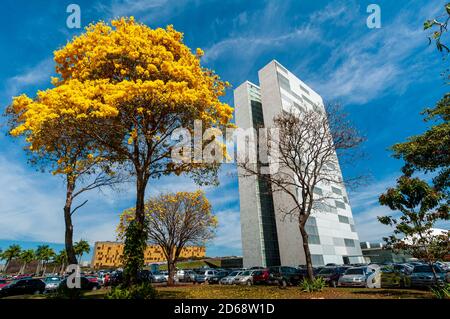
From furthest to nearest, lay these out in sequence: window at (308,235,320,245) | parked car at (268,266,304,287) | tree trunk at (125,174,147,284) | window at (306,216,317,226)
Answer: window at (306,216,317,226), window at (308,235,320,245), parked car at (268,266,304,287), tree trunk at (125,174,147,284)

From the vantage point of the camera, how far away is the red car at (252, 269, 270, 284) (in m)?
25.0

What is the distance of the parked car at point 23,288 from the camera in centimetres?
2172

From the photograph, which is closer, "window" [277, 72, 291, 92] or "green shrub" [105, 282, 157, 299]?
"green shrub" [105, 282, 157, 299]

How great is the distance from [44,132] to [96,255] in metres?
130

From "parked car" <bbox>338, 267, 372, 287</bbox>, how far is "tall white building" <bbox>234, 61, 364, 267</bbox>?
93.1 feet

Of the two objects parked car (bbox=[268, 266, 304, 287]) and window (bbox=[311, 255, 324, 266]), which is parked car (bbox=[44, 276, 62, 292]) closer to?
parked car (bbox=[268, 266, 304, 287])

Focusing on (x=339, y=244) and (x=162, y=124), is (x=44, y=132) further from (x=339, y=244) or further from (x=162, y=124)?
(x=339, y=244)

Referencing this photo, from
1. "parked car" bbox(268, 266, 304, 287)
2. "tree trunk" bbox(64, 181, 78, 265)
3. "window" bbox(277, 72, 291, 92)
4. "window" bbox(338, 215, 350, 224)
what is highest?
"window" bbox(277, 72, 291, 92)

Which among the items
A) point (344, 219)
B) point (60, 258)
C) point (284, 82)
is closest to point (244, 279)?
point (344, 219)

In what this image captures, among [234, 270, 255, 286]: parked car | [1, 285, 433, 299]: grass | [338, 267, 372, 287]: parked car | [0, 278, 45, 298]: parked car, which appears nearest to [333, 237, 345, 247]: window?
[234, 270, 255, 286]: parked car

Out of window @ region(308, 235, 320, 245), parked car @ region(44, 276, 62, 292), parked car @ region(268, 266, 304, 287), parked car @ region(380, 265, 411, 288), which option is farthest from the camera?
window @ region(308, 235, 320, 245)

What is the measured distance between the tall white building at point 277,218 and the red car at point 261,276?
941 inches

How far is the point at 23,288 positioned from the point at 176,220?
47.3 ft

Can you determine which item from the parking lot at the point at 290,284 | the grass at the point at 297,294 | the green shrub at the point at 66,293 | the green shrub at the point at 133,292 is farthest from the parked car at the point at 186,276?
the green shrub at the point at 133,292
